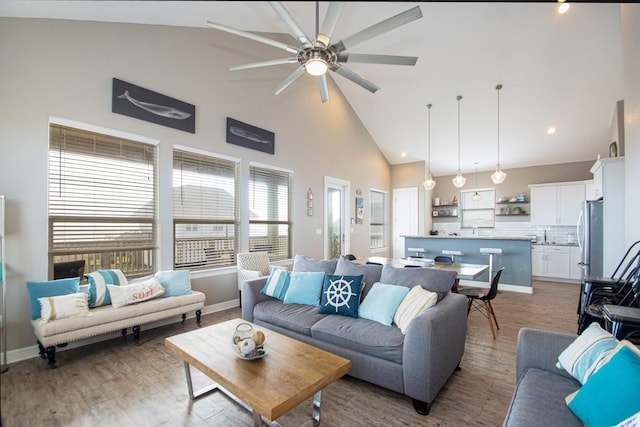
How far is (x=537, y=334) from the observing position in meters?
1.81

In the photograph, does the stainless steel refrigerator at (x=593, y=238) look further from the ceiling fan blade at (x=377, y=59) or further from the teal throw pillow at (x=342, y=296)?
the teal throw pillow at (x=342, y=296)

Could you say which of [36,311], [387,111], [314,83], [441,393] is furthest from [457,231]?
[36,311]

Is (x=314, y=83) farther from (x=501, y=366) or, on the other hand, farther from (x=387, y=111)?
(x=501, y=366)

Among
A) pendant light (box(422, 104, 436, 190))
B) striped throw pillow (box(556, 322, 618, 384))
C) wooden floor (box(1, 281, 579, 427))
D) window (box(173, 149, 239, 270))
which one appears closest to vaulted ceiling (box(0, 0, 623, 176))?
pendant light (box(422, 104, 436, 190))

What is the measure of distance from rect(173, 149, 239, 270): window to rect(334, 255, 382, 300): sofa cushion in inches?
84.8

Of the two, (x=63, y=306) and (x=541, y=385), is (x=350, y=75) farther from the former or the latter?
(x=63, y=306)

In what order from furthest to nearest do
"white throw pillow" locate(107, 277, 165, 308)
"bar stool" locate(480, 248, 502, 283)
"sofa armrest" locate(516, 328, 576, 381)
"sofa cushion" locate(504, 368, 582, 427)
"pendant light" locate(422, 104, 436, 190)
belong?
"pendant light" locate(422, 104, 436, 190) < "bar stool" locate(480, 248, 502, 283) < "white throw pillow" locate(107, 277, 165, 308) < "sofa armrest" locate(516, 328, 576, 381) < "sofa cushion" locate(504, 368, 582, 427)

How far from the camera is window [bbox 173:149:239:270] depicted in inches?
154

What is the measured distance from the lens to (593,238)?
4008mm

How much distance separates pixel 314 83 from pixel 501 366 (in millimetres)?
5415

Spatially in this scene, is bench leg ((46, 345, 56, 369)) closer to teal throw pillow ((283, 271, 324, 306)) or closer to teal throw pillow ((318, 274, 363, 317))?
teal throw pillow ((283, 271, 324, 306))

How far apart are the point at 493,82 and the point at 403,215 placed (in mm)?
4012

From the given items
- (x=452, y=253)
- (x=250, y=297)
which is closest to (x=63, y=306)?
(x=250, y=297)

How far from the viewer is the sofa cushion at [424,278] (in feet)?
8.17
